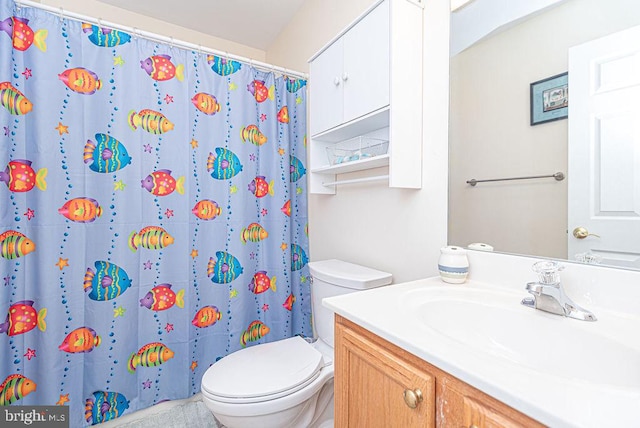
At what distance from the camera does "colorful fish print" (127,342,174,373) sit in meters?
1.49

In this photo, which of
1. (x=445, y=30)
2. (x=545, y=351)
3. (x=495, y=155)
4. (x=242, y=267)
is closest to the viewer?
(x=545, y=351)

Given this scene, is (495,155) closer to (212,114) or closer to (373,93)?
(373,93)

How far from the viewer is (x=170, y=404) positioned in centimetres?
159

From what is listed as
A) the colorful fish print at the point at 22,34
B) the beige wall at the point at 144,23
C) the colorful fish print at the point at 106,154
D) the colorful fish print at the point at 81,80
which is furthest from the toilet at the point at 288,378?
the beige wall at the point at 144,23

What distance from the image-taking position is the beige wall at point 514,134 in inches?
32.7

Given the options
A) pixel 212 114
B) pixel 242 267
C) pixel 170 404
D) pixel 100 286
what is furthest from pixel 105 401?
pixel 212 114

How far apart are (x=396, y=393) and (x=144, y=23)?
283 cm

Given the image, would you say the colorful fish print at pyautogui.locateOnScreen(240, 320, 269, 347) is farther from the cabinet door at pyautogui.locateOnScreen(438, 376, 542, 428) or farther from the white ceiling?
the white ceiling

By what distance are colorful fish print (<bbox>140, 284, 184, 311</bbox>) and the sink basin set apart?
4.11 feet

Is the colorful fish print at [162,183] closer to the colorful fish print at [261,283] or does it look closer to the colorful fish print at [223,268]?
the colorful fish print at [223,268]

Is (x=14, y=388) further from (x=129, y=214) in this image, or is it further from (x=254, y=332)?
(x=254, y=332)

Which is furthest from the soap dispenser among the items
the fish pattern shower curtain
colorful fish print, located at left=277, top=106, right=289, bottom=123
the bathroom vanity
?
colorful fish print, located at left=277, top=106, right=289, bottom=123

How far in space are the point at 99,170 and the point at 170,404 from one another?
130 centimetres

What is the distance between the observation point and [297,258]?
1.97m
